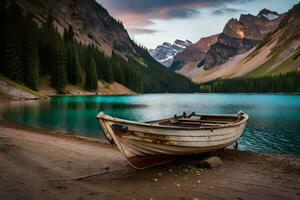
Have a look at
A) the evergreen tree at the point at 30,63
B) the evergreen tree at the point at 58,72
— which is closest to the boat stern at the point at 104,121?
the evergreen tree at the point at 30,63

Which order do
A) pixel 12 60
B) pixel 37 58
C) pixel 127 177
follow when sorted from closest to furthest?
pixel 127 177
pixel 12 60
pixel 37 58

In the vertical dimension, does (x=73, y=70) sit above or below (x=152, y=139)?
above

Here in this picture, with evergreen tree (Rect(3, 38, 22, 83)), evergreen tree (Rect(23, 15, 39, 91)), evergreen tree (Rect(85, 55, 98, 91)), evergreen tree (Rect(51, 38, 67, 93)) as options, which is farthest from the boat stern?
evergreen tree (Rect(85, 55, 98, 91))

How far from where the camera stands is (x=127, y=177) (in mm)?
15422

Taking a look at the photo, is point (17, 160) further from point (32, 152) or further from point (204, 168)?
point (204, 168)

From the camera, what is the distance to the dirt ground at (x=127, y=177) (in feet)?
41.6

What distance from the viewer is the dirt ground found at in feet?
41.6

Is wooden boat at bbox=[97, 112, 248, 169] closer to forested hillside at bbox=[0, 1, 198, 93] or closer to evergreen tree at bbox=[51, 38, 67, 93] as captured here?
forested hillside at bbox=[0, 1, 198, 93]

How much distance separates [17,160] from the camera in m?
16.9

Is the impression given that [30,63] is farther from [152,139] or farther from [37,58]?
[152,139]

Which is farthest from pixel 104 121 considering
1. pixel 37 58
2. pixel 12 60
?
pixel 37 58

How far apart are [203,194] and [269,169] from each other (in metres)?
7.22

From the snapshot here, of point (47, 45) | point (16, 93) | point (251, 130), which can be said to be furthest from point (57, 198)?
point (47, 45)

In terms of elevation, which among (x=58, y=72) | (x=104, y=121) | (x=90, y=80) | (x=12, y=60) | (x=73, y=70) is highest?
(x=73, y=70)
